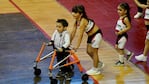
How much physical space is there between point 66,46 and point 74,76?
572 millimetres

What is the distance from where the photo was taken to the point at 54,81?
5.86 m

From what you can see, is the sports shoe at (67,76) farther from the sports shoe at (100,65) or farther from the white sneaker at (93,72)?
the sports shoe at (100,65)

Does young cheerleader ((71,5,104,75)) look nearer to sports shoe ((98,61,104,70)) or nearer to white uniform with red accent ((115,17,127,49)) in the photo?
sports shoe ((98,61,104,70))

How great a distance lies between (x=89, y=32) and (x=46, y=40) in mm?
1641

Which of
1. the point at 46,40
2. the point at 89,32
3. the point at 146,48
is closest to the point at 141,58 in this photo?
the point at 146,48

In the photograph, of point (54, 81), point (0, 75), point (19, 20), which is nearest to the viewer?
point (54, 81)

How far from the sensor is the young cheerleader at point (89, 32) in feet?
19.6

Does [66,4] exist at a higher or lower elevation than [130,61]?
higher

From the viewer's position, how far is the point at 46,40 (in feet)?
25.1

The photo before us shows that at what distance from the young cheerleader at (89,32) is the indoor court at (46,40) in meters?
0.15

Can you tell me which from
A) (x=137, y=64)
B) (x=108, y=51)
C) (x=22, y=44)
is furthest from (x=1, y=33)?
(x=137, y=64)

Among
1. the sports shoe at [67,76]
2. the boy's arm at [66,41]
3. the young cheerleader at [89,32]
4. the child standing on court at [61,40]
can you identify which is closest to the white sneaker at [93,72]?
the young cheerleader at [89,32]

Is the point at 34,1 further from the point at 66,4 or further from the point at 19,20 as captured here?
the point at 19,20

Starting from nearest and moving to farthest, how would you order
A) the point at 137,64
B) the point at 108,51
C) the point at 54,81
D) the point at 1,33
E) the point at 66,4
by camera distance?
the point at 54,81 < the point at 137,64 < the point at 108,51 < the point at 1,33 < the point at 66,4
